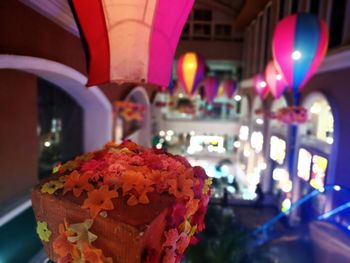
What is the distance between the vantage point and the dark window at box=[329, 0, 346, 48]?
7481 millimetres

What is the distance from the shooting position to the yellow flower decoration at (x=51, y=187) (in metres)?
1.69

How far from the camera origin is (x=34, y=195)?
1773 millimetres

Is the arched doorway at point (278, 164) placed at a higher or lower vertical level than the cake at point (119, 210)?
lower

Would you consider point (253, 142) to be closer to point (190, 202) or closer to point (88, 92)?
point (88, 92)

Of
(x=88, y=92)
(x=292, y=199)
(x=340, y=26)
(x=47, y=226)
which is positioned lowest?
(x=292, y=199)

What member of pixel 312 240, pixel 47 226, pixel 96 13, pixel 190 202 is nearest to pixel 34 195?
pixel 47 226

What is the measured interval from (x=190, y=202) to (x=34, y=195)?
959mm

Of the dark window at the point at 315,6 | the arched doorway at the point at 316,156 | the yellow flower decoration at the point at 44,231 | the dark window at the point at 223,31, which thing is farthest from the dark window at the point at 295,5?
the yellow flower decoration at the point at 44,231

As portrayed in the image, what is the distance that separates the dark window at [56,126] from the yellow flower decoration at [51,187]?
4.84m

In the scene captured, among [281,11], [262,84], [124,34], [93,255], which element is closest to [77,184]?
[93,255]

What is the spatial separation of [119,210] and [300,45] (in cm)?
544

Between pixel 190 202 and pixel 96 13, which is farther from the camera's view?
pixel 96 13

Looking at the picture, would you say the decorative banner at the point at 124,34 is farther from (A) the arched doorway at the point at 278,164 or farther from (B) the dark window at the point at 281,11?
(B) the dark window at the point at 281,11

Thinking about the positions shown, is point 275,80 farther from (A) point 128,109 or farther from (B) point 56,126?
(B) point 56,126
